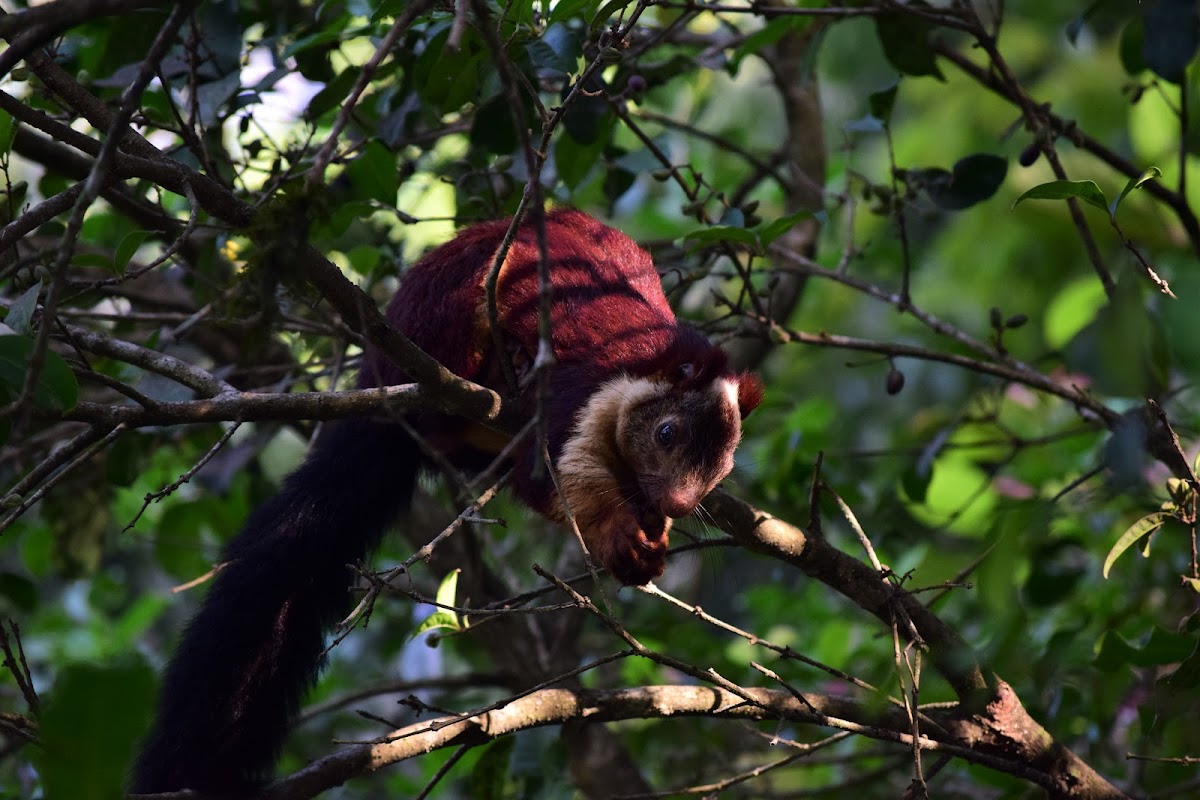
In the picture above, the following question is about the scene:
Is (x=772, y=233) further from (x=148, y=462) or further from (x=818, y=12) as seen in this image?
(x=148, y=462)

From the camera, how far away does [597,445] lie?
103 inches

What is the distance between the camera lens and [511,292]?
2.67 metres

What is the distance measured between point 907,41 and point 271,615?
7.06 feet

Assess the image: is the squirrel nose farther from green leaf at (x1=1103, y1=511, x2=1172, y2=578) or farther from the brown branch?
green leaf at (x1=1103, y1=511, x2=1172, y2=578)

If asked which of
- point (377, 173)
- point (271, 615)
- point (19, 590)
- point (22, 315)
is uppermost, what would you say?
point (22, 315)

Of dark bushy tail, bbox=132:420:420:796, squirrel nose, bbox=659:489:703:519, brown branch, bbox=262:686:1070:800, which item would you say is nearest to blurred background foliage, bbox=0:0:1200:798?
dark bushy tail, bbox=132:420:420:796

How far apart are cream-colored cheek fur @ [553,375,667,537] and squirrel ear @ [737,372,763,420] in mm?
256

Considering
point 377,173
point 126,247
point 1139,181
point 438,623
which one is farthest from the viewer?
point 377,173

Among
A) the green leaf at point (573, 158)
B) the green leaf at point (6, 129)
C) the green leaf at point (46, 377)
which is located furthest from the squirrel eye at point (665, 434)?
the green leaf at point (6, 129)

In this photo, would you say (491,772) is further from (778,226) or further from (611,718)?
(778,226)

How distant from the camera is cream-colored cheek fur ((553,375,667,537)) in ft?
8.50

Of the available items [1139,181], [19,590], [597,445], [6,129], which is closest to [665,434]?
[597,445]

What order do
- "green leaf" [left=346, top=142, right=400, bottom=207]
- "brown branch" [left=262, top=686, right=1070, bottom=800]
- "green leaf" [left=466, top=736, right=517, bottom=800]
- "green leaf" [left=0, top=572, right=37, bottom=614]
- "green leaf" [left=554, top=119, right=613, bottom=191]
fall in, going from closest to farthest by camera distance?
"brown branch" [left=262, top=686, right=1070, bottom=800] < "green leaf" [left=466, top=736, right=517, bottom=800] < "green leaf" [left=346, top=142, right=400, bottom=207] < "green leaf" [left=554, top=119, right=613, bottom=191] < "green leaf" [left=0, top=572, right=37, bottom=614]

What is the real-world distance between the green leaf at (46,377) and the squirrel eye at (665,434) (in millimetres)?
1320
